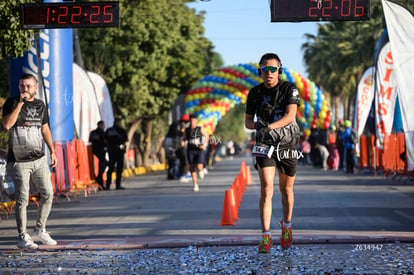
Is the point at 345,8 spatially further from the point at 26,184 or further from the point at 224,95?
the point at 224,95

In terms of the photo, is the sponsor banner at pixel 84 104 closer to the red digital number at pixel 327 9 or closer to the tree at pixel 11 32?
the tree at pixel 11 32

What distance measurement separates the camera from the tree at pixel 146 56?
126ft

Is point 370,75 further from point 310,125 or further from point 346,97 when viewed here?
point 346,97

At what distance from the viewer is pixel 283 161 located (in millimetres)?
8875

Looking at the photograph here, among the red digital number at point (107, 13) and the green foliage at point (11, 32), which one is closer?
the red digital number at point (107, 13)

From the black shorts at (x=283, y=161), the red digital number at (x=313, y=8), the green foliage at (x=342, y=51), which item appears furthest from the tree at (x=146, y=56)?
the black shorts at (x=283, y=161)

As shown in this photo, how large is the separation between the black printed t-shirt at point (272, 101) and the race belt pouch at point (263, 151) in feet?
1.09

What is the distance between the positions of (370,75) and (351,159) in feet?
18.3

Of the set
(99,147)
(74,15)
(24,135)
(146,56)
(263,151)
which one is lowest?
(99,147)

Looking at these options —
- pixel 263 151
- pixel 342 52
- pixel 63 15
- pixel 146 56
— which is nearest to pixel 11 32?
pixel 63 15

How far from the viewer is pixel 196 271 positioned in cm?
763

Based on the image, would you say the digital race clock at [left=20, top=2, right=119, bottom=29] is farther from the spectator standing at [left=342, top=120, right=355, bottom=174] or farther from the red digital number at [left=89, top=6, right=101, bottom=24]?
the spectator standing at [left=342, top=120, right=355, bottom=174]

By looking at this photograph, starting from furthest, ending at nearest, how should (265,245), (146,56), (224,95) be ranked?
(146,56)
(224,95)
(265,245)

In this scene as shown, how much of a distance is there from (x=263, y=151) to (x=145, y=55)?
104 feet
